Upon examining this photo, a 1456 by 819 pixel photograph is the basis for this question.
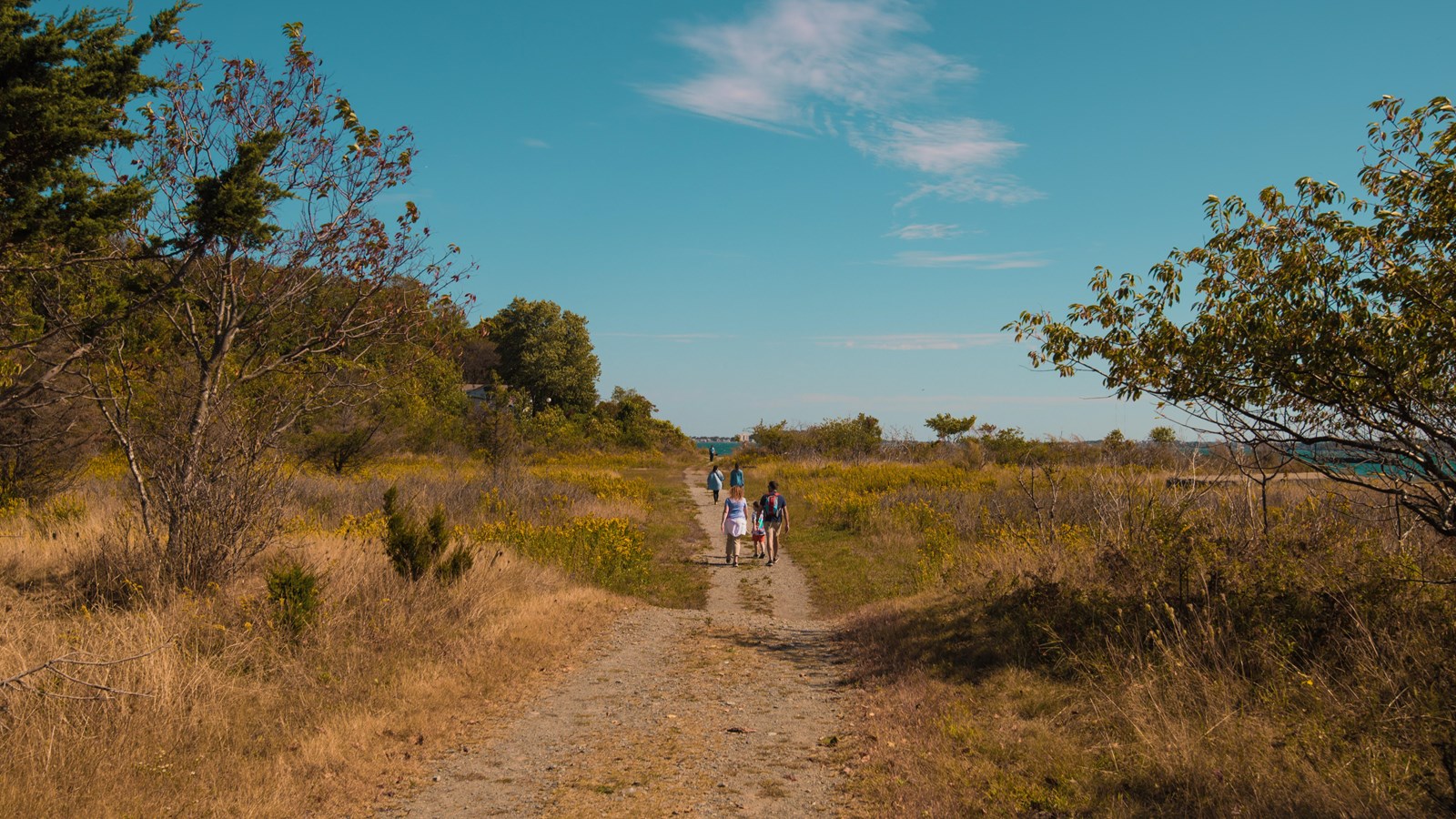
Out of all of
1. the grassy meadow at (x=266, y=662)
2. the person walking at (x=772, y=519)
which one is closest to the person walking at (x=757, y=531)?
the person walking at (x=772, y=519)

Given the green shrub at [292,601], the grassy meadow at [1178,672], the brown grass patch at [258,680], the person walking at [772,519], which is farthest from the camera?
the person walking at [772,519]

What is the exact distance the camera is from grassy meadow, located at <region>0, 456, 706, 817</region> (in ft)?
16.5

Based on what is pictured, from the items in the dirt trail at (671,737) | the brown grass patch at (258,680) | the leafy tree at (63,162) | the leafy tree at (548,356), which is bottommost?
the dirt trail at (671,737)

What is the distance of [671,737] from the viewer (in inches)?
250

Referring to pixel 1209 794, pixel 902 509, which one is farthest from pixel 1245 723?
pixel 902 509

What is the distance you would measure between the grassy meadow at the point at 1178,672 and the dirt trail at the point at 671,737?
1.58 ft

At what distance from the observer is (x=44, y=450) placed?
14.7 m

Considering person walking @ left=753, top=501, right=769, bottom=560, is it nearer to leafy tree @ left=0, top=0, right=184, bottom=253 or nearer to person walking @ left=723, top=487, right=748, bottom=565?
person walking @ left=723, top=487, right=748, bottom=565

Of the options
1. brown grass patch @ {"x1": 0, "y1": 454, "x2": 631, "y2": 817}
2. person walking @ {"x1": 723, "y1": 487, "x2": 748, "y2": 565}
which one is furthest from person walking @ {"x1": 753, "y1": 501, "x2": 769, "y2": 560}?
brown grass patch @ {"x1": 0, "y1": 454, "x2": 631, "y2": 817}

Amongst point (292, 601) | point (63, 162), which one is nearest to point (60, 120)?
point (63, 162)

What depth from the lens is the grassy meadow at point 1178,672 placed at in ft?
15.6

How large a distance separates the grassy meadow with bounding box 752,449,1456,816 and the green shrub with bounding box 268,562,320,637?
5.09 metres

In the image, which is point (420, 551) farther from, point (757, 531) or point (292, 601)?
point (757, 531)

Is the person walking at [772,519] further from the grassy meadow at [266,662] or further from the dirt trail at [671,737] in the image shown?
the dirt trail at [671,737]
